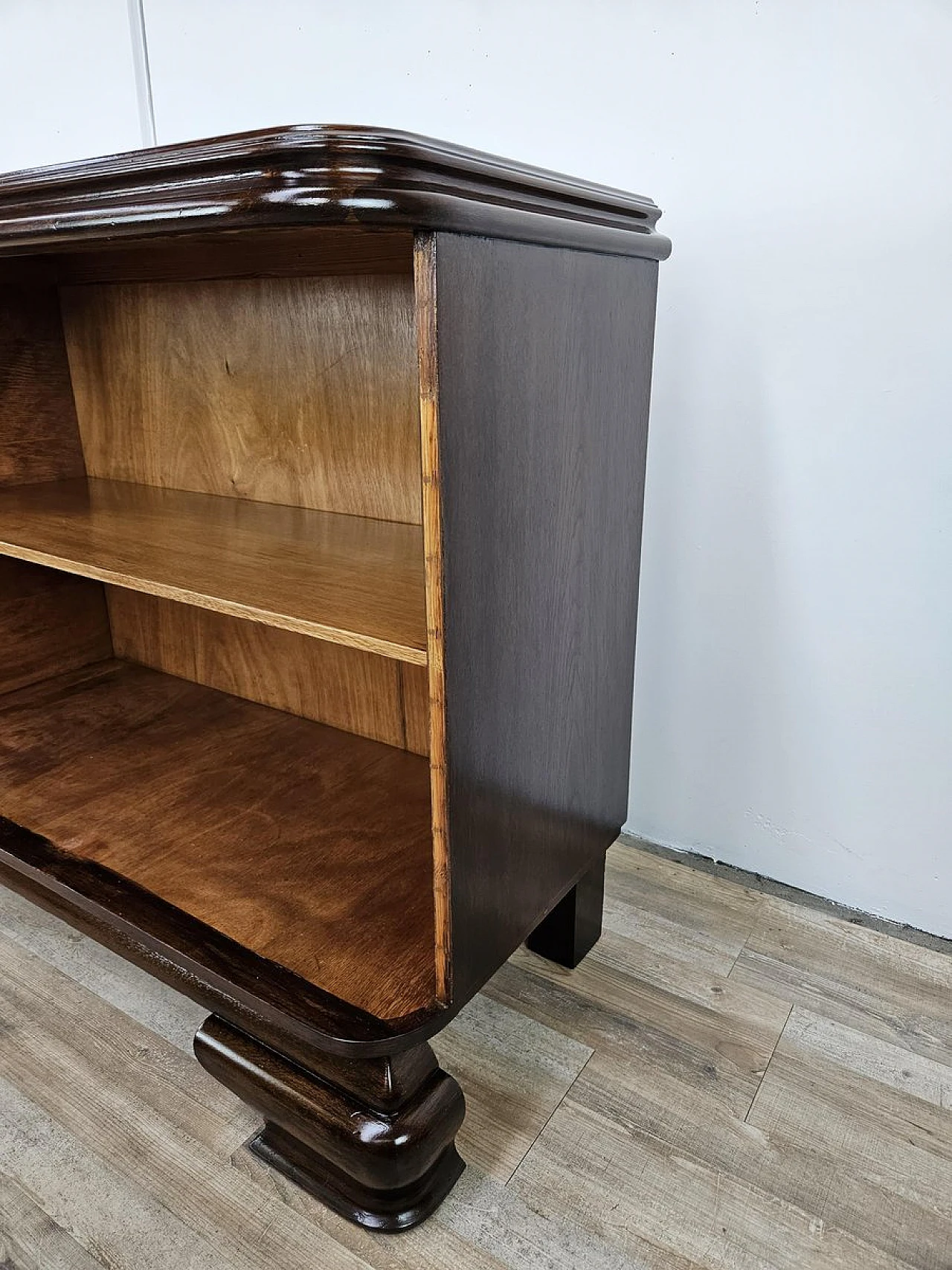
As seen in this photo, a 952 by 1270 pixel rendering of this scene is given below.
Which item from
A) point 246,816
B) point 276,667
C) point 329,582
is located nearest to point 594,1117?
point 246,816

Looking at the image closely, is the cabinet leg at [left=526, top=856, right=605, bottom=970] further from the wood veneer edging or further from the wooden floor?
the wood veneer edging

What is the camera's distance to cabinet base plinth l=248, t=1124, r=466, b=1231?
0.84 m

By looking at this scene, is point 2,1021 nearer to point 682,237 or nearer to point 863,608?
point 863,608

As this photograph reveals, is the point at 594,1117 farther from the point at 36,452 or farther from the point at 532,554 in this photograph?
the point at 36,452

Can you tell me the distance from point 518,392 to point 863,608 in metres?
0.62

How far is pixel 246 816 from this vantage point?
1.08 m

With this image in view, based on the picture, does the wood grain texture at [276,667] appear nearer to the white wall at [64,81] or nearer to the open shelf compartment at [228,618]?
the open shelf compartment at [228,618]

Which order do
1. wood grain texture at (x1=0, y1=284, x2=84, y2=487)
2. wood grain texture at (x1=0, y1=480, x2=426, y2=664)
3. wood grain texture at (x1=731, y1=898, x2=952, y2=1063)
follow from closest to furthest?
wood grain texture at (x1=0, y1=480, x2=426, y2=664)
wood grain texture at (x1=731, y1=898, x2=952, y2=1063)
wood grain texture at (x1=0, y1=284, x2=84, y2=487)

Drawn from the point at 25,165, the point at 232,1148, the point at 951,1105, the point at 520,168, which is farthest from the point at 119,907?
the point at 25,165

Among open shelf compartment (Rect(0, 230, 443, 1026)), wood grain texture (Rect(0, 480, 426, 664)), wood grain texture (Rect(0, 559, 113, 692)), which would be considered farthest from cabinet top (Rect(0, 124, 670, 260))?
wood grain texture (Rect(0, 559, 113, 692))

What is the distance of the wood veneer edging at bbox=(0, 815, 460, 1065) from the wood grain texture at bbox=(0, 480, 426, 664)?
1.04 ft

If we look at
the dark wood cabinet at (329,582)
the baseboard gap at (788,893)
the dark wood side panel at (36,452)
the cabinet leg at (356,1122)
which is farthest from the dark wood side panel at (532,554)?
the dark wood side panel at (36,452)

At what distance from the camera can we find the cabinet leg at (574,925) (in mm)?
1117

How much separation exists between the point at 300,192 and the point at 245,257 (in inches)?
15.8
